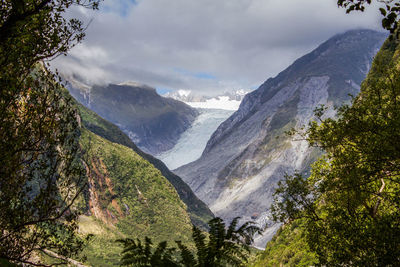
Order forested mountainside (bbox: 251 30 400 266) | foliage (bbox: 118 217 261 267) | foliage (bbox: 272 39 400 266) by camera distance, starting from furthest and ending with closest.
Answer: foliage (bbox: 272 39 400 266) → forested mountainside (bbox: 251 30 400 266) → foliage (bbox: 118 217 261 267)

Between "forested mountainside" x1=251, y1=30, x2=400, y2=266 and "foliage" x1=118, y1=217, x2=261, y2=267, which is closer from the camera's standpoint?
"foliage" x1=118, y1=217, x2=261, y2=267

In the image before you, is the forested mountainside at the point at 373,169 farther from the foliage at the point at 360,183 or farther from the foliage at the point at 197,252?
the foliage at the point at 197,252

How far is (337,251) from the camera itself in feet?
54.3

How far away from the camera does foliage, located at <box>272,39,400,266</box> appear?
47.6 feet

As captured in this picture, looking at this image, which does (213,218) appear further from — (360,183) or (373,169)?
(373,169)

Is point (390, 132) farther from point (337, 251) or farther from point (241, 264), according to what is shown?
point (241, 264)

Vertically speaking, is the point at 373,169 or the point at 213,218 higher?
the point at 213,218

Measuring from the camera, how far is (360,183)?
52.6 ft

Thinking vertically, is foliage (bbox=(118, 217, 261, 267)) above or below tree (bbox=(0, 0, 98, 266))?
below

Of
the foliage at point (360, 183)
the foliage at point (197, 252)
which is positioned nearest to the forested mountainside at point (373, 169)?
the foliage at point (360, 183)

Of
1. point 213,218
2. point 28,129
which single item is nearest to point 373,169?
point 213,218

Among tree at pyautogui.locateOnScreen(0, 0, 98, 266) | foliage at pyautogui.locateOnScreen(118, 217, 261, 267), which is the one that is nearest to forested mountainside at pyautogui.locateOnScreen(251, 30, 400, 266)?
foliage at pyautogui.locateOnScreen(118, 217, 261, 267)

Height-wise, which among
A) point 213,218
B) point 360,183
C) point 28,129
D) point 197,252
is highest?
point 28,129

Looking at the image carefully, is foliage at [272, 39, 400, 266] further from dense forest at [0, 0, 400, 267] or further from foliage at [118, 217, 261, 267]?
foliage at [118, 217, 261, 267]
